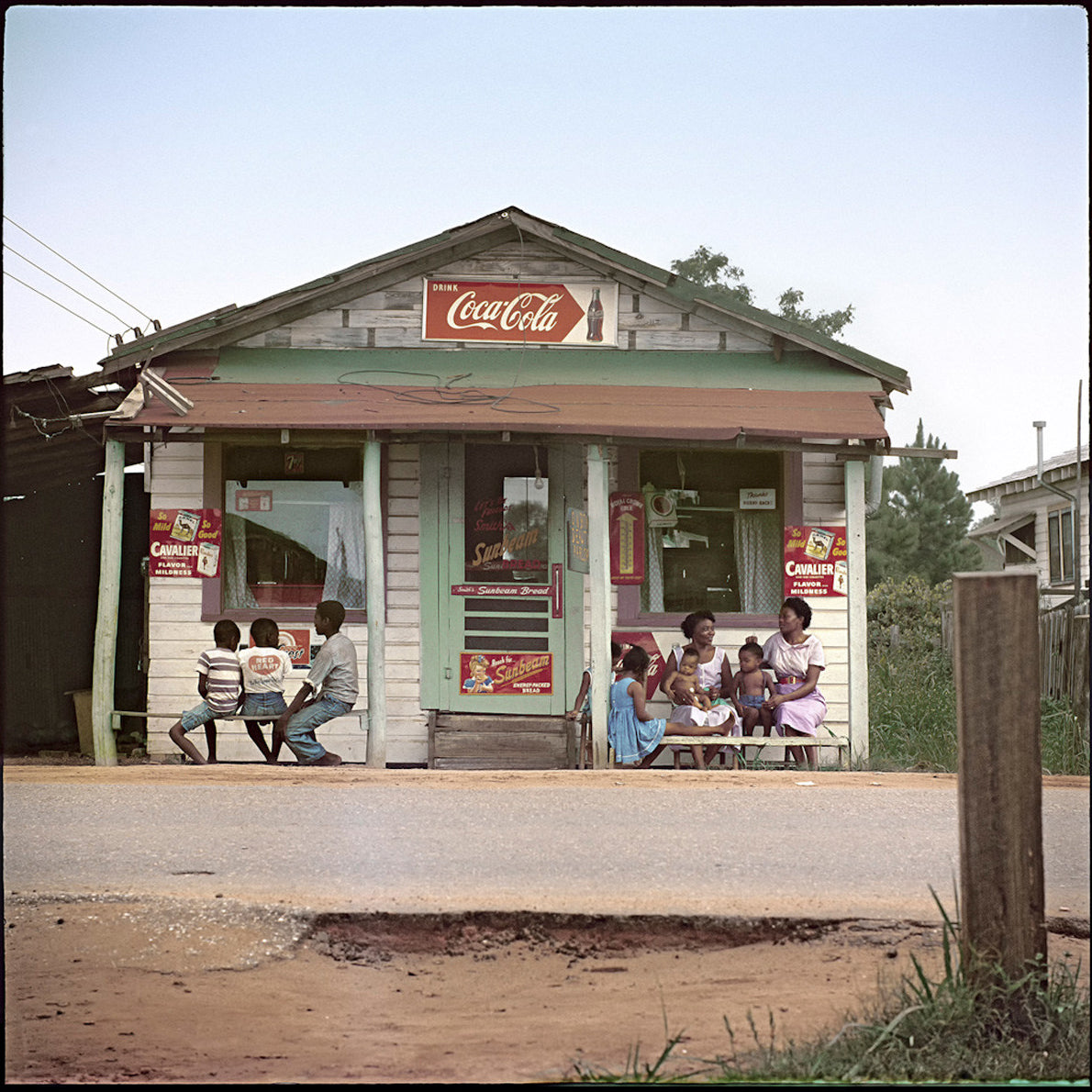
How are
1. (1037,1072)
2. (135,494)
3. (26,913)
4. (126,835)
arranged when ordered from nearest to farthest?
(1037,1072) → (26,913) → (126,835) → (135,494)

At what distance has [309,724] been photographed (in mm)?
9516

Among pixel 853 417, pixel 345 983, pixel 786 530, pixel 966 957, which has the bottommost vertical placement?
pixel 345 983

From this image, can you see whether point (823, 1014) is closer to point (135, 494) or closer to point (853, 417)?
point (853, 417)

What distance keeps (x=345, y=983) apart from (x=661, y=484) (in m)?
6.62

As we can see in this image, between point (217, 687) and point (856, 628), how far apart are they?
476cm

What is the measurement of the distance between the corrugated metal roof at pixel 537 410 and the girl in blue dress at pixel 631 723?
67.4 inches

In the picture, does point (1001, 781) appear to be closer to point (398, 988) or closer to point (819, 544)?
point (398, 988)

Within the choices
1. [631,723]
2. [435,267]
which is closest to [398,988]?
[631,723]

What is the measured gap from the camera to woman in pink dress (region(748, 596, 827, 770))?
9930mm

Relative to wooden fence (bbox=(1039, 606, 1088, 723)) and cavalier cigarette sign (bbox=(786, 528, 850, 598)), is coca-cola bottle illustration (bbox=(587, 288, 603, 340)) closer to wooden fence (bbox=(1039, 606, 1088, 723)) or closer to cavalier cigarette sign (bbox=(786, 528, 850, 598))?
cavalier cigarette sign (bbox=(786, 528, 850, 598))

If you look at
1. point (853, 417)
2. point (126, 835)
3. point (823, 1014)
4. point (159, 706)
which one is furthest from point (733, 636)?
point (823, 1014)

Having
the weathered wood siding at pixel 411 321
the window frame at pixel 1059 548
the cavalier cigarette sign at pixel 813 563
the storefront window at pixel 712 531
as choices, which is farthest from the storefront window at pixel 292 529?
the window frame at pixel 1059 548

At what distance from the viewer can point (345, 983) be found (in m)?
4.90

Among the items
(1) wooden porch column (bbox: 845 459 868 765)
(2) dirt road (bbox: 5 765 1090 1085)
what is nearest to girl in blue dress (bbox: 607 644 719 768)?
(1) wooden porch column (bbox: 845 459 868 765)
